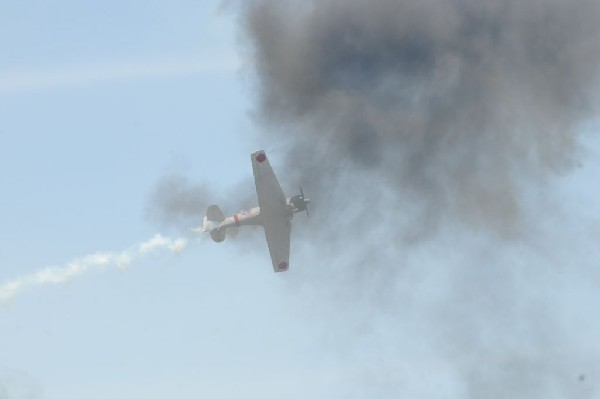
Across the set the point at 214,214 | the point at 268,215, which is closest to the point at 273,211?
the point at 268,215

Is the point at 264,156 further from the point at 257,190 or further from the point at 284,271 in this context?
the point at 284,271

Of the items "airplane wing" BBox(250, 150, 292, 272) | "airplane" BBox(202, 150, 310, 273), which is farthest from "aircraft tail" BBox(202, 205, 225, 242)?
"airplane wing" BBox(250, 150, 292, 272)

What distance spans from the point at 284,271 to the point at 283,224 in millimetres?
5122

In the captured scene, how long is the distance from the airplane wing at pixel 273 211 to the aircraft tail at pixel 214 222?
3.40 metres

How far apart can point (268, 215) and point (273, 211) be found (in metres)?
0.57

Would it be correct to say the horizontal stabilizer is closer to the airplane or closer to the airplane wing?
the airplane

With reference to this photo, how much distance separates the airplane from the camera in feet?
354

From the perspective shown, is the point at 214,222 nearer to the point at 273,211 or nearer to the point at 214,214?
the point at 214,214

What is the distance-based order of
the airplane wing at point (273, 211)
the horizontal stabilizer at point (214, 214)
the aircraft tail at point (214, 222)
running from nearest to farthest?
the airplane wing at point (273, 211) → the aircraft tail at point (214, 222) → the horizontal stabilizer at point (214, 214)

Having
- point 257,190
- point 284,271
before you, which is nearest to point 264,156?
point 257,190

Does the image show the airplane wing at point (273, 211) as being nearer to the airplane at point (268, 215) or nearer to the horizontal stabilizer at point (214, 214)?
the airplane at point (268, 215)

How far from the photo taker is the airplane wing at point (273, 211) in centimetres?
10769

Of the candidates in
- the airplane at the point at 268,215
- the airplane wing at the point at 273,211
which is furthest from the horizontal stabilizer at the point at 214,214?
the airplane wing at the point at 273,211

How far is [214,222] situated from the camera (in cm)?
11244
